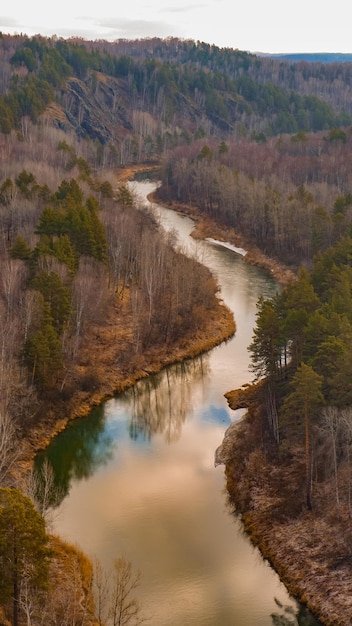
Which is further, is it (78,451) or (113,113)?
(113,113)

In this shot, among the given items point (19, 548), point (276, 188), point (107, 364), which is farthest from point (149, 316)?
point (276, 188)

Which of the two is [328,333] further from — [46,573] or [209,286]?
[209,286]

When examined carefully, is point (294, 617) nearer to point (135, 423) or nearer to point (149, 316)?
point (135, 423)

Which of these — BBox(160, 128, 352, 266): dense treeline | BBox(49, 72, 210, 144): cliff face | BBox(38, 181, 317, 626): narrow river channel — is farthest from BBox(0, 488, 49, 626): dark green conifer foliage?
BBox(49, 72, 210, 144): cliff face

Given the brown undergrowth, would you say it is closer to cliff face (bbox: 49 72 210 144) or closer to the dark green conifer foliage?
the dark green conifer foliage

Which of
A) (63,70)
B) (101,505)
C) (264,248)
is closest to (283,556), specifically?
(101,505)

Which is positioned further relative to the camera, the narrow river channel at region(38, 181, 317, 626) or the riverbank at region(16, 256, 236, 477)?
the riverbank at region(16, 256, 236, 477)
